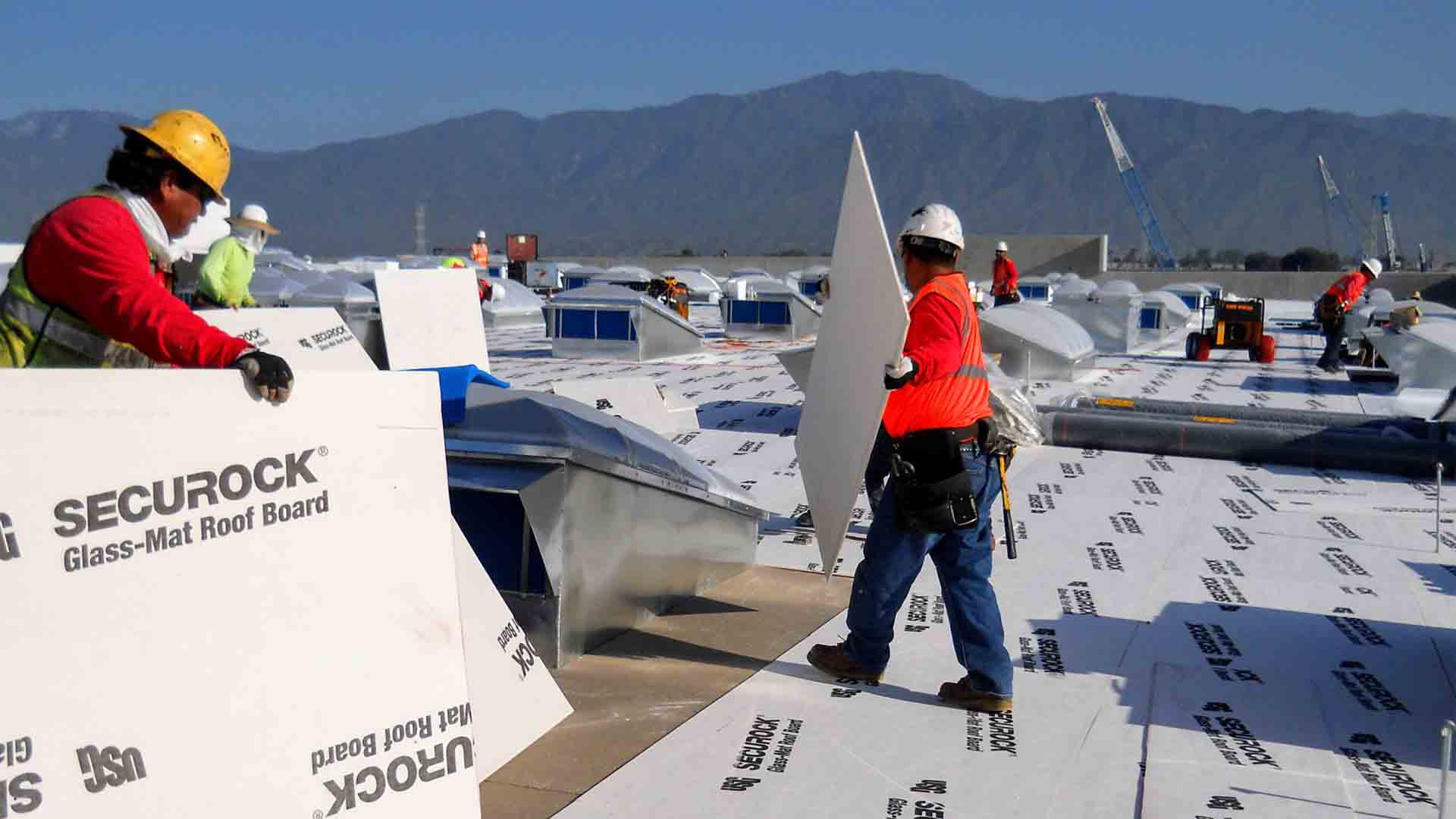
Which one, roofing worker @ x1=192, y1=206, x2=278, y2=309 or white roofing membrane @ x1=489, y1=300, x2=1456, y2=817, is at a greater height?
roofing worker @ x1=192, y1=206, x2=278, y2=309

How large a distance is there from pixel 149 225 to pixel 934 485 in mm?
2006

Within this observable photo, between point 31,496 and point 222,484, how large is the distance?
0.27m

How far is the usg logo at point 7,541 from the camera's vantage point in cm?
180

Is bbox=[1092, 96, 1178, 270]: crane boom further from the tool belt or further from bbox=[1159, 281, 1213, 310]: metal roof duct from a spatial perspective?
the tool belt

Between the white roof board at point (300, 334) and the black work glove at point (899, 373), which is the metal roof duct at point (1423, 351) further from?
the white roof board at point (300, 334)

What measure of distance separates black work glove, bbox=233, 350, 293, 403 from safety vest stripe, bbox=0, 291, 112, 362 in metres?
0.53

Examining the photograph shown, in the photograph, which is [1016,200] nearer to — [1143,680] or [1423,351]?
[1423,351]

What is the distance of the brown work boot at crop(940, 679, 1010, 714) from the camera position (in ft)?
11.4

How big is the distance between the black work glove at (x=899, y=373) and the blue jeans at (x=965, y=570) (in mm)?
352

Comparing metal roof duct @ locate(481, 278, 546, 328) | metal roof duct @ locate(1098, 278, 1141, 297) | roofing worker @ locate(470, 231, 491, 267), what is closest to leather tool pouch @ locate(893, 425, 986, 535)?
metal roof duct @ locate(1098, 278, 1141, 297)

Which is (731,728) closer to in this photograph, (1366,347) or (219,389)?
(219,389)

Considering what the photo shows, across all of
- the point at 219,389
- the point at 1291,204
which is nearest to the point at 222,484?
the point at 219,389

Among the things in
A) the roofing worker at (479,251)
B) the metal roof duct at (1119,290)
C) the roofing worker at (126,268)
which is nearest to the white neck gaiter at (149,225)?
the roofing worker at (126,268)

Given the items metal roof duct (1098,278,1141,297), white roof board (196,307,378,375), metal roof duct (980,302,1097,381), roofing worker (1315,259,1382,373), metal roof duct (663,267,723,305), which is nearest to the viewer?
white roof board (196,307,378,375)
